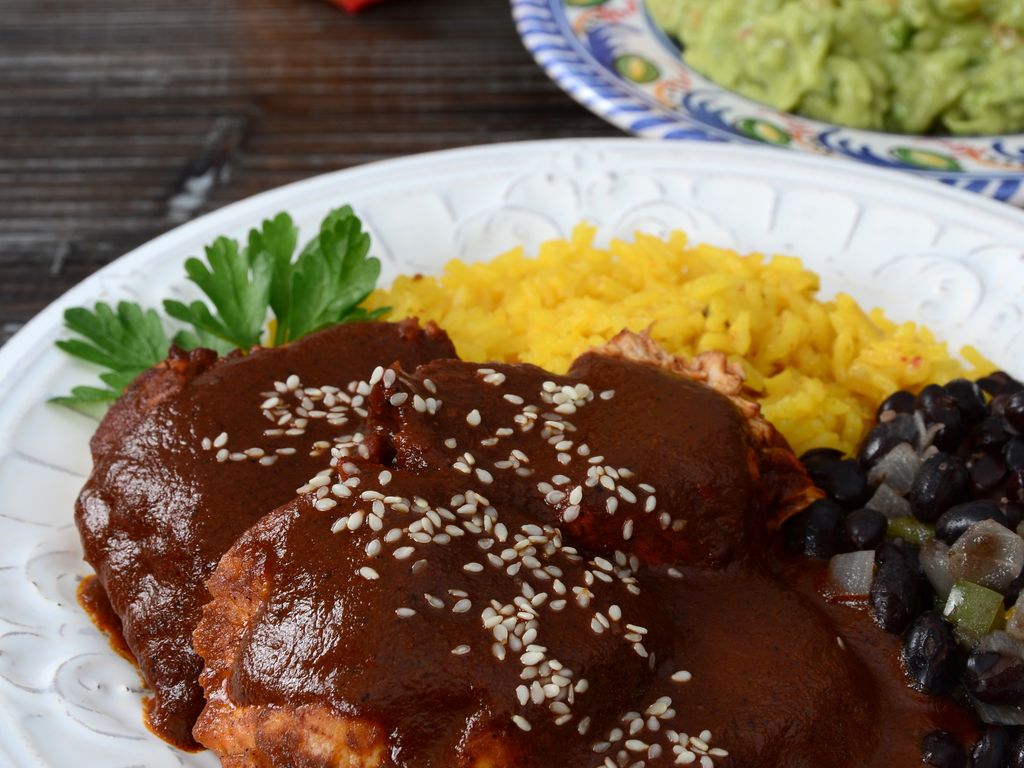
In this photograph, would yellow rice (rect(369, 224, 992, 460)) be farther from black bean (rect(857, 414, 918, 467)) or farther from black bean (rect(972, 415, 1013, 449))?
black bean (rect(972, 415, 1013, 449))

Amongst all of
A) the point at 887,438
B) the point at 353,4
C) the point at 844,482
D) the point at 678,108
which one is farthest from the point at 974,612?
the point at 353,4

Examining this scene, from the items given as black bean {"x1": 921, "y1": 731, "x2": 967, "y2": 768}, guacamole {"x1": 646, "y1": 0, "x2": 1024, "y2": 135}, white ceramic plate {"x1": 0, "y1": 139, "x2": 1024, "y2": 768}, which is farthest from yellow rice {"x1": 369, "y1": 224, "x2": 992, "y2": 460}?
guacamole {"x1": 646, "y1": 0, "x2": 1024, "y2": 135}

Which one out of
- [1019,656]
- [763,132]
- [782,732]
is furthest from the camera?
[763,132]

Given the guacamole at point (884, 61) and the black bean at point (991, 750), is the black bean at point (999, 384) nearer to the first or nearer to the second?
the black bean at point (991, 750)

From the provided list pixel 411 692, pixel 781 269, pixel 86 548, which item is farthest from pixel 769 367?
pixel 86 548

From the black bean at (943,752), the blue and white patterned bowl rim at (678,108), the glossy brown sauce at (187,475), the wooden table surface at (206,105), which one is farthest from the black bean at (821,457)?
the wooden table surface at (206,105)

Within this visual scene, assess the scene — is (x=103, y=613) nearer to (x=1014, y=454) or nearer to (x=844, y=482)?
(x=844, y=482)

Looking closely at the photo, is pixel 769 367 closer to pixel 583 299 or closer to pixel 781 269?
pixel 781 269
